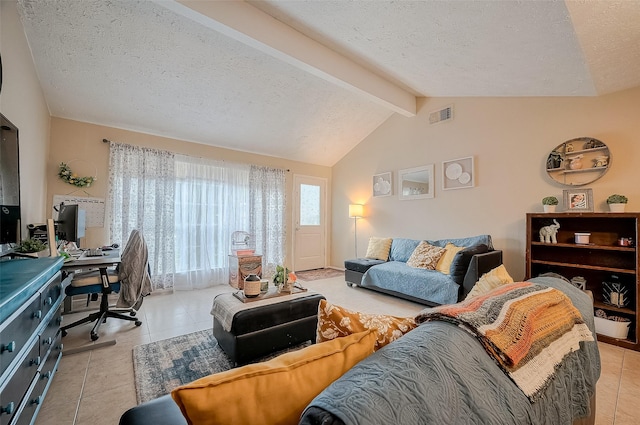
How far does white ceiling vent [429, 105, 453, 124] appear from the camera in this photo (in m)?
4.04

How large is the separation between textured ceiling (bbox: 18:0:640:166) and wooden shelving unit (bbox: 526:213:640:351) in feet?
4.56

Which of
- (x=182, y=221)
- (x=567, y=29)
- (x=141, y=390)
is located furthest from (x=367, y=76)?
(x=141, y=390)

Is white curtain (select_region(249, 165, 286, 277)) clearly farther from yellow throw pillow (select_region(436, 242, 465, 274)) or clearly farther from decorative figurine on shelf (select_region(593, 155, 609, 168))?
decorative figurine on shelf (select_region(593, 155, 609, 168))

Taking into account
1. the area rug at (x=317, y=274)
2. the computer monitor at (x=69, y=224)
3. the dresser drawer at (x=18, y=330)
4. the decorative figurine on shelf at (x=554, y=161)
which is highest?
the decorative figurine on shelf at (x=554, y=161)

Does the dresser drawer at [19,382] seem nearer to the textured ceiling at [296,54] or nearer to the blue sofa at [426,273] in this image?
the textured ceiling at [296,54]

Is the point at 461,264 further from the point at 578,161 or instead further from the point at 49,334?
the point at 49,334

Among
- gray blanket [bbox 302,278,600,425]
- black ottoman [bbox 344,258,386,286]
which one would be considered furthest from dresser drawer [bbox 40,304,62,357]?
black ottoman [bbox 344,258,386,286]

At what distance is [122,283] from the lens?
2.62 meters

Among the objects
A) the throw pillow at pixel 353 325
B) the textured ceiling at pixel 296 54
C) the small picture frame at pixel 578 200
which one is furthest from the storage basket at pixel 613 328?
the throw pillow at pixel 353 325

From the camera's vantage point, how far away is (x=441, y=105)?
415 centimetres

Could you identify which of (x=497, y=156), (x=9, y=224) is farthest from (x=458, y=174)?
(x=9, y=224)

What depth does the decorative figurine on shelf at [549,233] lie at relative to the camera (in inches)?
114

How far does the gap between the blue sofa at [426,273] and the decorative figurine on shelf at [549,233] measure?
489 millimetres

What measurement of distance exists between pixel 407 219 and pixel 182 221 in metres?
3.80
